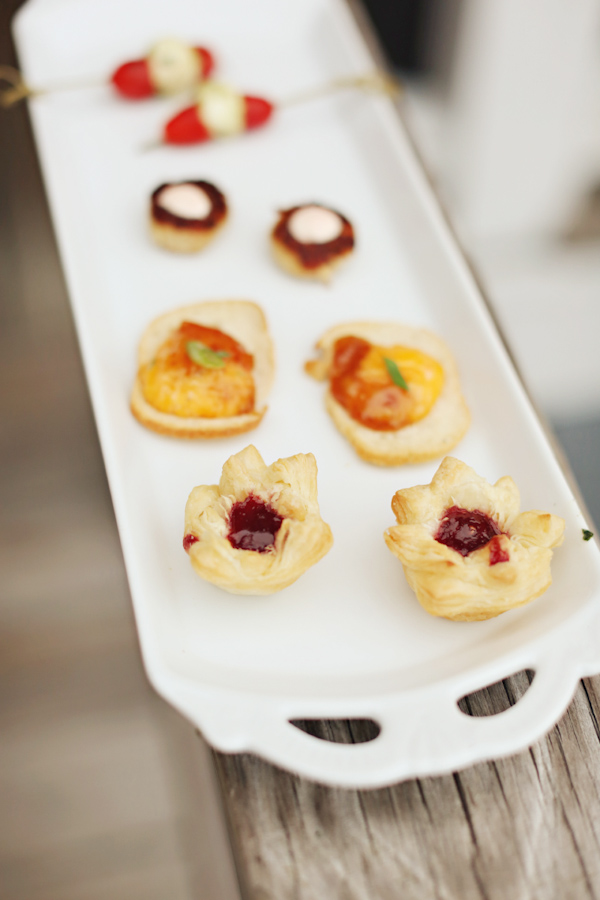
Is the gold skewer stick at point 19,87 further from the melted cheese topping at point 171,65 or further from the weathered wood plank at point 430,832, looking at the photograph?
the weathered wood plank at point 430,832

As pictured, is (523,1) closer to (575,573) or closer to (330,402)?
(330,402)

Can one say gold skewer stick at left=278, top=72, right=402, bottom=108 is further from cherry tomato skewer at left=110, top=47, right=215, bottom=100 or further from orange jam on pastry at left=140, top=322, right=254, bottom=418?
orange jam on pastry at left=140, top=322, right=254, bottom=418

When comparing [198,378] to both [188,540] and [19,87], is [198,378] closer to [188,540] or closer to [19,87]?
[188,540]

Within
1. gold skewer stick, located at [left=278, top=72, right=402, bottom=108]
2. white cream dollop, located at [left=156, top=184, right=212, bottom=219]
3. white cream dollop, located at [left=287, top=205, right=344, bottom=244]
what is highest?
gold skewer stick, located at [left=278, top=72, right=402, bottom=108]

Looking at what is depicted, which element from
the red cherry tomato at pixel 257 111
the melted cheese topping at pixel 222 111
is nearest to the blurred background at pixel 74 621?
the red cherry tomato at pixel 257 111

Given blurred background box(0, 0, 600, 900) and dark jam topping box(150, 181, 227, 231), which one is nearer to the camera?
dark jam topping box(150, 181, 227, 231)

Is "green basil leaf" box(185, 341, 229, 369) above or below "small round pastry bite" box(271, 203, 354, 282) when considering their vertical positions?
below

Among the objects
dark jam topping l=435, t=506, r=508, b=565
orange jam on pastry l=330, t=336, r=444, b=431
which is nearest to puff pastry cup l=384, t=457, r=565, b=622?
dark jam topping l=435, t=506, r=508, b=565

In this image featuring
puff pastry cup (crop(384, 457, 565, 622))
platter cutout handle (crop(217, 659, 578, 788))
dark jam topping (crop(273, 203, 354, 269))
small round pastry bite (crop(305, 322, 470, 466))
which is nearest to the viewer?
platter cutout handle (crop(217, 659, 578, 788))
